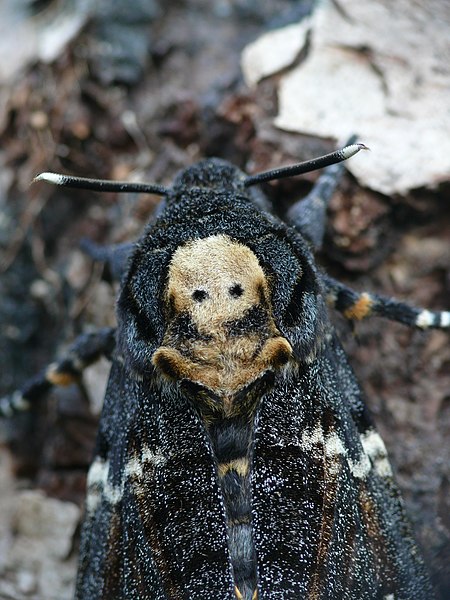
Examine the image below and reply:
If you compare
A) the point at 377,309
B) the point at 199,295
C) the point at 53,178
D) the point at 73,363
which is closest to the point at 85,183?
the point at 53,178

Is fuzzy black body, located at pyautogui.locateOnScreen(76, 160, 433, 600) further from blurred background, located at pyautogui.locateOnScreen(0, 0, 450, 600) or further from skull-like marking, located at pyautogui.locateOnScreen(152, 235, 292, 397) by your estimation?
blurred background, located at pyautogui.locateOnScreen(0, 0, 450, 600)

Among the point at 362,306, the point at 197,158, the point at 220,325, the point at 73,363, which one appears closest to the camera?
the point at 220,325

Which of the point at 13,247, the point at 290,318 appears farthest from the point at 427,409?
the point at 13,247

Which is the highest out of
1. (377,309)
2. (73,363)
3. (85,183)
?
(85,183)

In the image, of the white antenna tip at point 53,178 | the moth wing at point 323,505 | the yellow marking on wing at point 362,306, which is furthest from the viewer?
the yellow marking on wing at point 362,306

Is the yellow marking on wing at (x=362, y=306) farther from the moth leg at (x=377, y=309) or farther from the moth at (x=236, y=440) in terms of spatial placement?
the moth at (x=236, y=440)

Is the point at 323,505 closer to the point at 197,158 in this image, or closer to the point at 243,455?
the point at 243,455

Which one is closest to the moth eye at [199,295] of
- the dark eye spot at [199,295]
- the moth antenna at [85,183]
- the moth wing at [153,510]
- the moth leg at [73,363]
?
the dark eye spot at [199,295]
